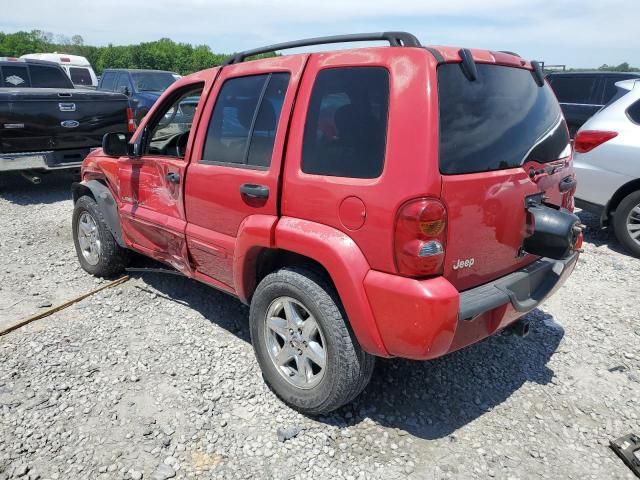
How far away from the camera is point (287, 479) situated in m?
2.37

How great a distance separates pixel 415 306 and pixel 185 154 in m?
2.03

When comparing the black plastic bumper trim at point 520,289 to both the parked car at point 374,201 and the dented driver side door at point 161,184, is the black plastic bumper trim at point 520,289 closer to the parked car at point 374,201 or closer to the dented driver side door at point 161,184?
the parked car at point 374,201

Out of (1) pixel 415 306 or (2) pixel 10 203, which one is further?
(2) pixel 10 203

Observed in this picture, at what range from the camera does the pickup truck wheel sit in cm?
249

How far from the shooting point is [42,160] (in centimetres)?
672

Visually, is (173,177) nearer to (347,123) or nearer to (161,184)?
(161,184)

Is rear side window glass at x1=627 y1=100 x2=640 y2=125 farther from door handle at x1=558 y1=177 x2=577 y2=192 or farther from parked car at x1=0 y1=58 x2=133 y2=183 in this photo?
parked car at x1=0 y1=58 x2=133 y2=183

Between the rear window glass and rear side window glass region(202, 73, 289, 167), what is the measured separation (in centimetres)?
96

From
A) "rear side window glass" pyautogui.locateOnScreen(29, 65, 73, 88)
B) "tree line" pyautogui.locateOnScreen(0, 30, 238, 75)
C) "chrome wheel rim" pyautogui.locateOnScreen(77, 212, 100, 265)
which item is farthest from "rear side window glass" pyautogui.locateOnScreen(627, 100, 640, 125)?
"tree line" pyautogui.locateOnScreen(0, 30, 238, 75)

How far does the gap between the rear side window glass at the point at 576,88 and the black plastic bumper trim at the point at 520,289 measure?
7175mm

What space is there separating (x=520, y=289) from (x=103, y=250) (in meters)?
3.45


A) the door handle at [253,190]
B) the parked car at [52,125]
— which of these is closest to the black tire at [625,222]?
the door handle at [253,190]

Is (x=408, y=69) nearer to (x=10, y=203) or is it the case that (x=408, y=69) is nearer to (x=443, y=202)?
(x=443, y=202)

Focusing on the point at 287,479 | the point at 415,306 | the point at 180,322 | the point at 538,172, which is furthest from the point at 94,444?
the point at 538,172
